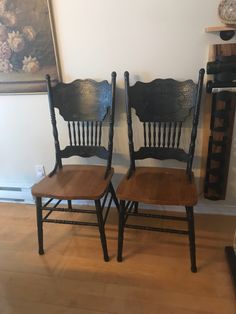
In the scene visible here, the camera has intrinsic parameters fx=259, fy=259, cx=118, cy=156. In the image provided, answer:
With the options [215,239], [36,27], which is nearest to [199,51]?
[36,27]

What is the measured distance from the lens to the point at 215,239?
1.67 m

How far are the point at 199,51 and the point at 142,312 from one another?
4.66 ft

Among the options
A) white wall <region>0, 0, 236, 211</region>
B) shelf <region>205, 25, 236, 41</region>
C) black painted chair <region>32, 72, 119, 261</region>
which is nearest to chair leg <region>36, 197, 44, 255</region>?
black painted chair <region>32, 72, 119, 261</region>

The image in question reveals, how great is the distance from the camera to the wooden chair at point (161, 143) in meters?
1.38

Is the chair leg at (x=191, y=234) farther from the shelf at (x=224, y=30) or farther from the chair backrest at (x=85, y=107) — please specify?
the shelf at (x=224, y=30)

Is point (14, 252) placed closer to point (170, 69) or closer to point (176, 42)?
point (170, 69)

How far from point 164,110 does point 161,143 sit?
228mm

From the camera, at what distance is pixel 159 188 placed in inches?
55.2

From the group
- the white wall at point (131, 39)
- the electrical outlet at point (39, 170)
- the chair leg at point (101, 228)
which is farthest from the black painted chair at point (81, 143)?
the electrical outlet at point (39, 170)

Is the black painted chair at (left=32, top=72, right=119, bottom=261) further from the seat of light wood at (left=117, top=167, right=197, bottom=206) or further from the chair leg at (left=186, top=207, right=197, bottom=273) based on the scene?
the chair leg at (left=186, top=207, right=197, bottom=273)

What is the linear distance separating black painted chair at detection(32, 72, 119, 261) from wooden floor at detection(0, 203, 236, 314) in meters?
0.14

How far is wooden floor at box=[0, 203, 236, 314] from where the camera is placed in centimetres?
128

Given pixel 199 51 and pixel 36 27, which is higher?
pixel 36 27

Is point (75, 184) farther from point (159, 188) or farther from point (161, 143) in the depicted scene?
point (161, 143)
